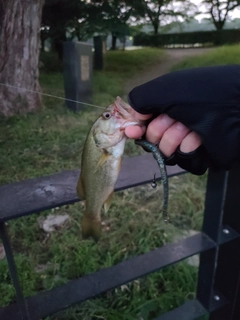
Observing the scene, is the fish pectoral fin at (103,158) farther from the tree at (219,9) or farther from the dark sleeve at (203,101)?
the tree at (219,9)

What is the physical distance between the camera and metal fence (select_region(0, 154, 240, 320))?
0.96 meters

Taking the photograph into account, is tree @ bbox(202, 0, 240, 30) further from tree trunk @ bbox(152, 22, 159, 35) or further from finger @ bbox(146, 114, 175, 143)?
finger @ bbox(146, 114, 175, 143)

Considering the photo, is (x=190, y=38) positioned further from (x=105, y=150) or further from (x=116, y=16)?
(x=105, y=150)

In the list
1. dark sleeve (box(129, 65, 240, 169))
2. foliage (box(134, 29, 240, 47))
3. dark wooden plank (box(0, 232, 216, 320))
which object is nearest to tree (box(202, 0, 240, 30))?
foliage (box(134, 29, 240, 47))

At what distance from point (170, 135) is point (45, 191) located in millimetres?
451

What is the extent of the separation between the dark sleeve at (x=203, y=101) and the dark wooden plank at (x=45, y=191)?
42 cm

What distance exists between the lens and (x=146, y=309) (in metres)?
1.51

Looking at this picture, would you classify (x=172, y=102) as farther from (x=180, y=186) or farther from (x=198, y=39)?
(x=180, y=186)

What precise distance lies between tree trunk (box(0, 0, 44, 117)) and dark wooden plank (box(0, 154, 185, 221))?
0.20 meters

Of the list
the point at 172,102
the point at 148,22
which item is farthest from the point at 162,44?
the point at 172,102

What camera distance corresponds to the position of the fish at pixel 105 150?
64 cm

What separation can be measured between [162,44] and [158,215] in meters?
1.10

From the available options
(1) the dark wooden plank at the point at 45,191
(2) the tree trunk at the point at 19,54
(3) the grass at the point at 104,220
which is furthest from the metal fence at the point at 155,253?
(2) the tree trunk at the point at 19,54

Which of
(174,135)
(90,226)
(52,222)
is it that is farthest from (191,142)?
(52,222)
